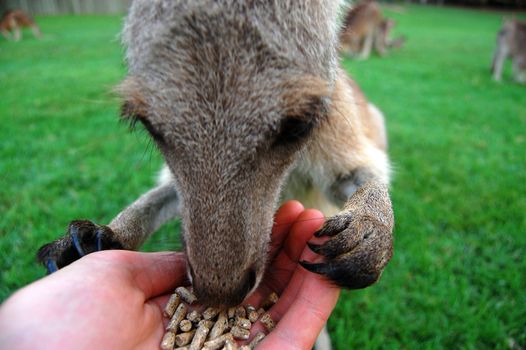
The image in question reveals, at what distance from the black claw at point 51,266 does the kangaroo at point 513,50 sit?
1187 centimetres

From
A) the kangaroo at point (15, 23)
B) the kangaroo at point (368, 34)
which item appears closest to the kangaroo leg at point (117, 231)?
the kangaroo at point (368, 34)

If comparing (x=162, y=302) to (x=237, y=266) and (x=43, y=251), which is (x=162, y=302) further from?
(x=237, y=266)

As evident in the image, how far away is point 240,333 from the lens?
2.03 meters

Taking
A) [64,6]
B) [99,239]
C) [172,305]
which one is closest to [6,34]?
[64,6]

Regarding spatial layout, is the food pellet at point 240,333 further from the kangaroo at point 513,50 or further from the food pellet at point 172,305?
the kangaroo at point 513,50

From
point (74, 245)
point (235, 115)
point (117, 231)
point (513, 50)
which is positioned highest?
point (235, 115)

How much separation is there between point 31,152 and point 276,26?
468 cm

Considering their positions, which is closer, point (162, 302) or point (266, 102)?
point (266, 102)

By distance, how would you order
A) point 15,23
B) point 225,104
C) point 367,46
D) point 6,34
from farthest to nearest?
point 6,34 → point 15,23 → point 367,46 → point 225,104

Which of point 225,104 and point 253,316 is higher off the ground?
point 225,104

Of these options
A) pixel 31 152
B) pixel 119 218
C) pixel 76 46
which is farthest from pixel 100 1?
pixel 119 218

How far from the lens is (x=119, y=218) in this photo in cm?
257

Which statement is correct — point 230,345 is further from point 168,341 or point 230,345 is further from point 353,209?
point 353,209

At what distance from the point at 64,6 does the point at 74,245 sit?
29985mm
